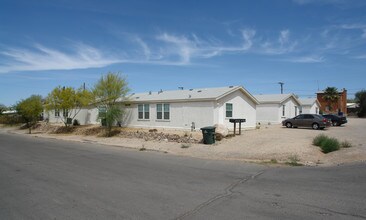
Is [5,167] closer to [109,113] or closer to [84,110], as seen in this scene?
[109,113]

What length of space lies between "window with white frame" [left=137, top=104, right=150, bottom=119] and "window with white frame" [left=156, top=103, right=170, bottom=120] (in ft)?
4.43

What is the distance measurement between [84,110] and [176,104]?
1630 centimetres

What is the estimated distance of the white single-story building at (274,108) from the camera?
41.1m

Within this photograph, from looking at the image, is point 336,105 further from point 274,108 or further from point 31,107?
point 31,107

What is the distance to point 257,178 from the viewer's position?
10.7 m

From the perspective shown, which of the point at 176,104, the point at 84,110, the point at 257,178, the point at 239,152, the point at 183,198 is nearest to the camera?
the point at 183,198

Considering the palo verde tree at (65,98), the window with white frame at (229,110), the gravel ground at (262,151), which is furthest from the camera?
the palo verde tree at (65,98)

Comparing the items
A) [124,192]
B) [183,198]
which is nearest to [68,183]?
[124,192]

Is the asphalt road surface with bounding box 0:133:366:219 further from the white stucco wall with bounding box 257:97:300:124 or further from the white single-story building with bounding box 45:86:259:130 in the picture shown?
the white stucco wall with bounding box 257:97:300:124

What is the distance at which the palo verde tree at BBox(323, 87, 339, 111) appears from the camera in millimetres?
76000

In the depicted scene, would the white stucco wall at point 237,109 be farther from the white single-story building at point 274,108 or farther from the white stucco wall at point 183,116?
the white single-story building at point 274,108

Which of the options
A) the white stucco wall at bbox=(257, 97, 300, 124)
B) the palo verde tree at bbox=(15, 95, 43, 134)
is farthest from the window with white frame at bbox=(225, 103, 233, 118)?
the palo verde tree at bbox=(15, 95, 43, 134)

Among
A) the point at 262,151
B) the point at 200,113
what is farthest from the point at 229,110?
the point at 262,151

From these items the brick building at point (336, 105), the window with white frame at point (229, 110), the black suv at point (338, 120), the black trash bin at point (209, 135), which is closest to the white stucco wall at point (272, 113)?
the black suv at point (338, 120)
